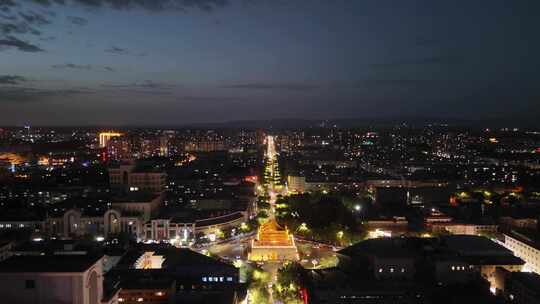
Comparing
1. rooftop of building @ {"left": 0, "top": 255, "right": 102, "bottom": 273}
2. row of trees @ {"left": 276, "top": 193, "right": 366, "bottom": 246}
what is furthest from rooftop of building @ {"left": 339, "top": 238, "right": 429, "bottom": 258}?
rooftop of building @ {"left": 0, "top": 255, "right": 102, "bottom": 273}

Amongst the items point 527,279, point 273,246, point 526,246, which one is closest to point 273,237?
point 273,246

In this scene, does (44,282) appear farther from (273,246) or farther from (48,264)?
(273,246)

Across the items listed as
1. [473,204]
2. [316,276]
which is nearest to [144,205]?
[316,276]

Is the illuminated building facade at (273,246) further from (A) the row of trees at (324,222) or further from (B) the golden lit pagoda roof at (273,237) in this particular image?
(A) the row of trees at (324,222)

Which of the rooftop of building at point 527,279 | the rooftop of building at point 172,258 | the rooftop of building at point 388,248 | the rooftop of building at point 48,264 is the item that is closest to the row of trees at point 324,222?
the rooftop of building at point 388,248

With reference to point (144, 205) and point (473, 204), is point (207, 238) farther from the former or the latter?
point (473, 204)

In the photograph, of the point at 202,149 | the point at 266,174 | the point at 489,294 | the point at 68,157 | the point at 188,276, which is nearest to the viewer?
the point at 489,294

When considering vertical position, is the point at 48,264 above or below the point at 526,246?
above

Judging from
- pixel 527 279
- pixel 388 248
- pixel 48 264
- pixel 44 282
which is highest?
pixel 48 264
